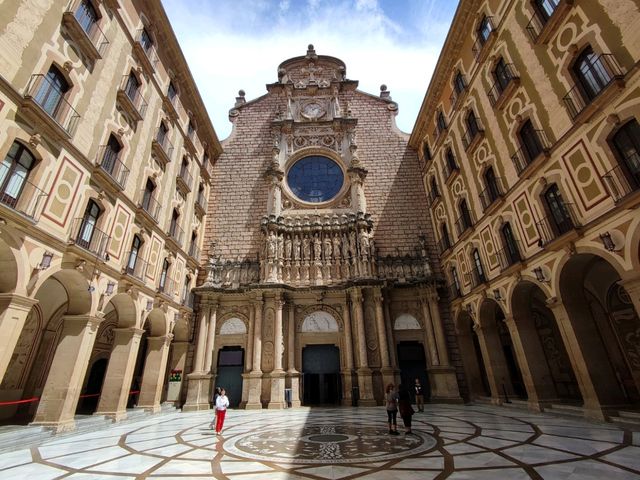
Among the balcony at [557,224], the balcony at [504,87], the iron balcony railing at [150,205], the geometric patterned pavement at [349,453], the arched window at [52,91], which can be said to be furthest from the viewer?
the iron balcony railing at [150,205]

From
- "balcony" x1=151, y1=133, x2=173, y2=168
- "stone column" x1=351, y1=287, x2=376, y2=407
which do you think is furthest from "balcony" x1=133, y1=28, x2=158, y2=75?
"stone column" x1=351, y1=287, x2=376, y2=407

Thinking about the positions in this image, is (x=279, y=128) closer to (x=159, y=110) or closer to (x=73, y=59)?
(x=159, y=110)

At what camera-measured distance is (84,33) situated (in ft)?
35.1

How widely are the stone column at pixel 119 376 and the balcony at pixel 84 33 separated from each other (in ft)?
35.0

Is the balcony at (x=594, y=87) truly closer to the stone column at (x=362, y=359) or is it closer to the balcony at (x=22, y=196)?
the stone column at (x=362, y=359)

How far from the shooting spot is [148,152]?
14875 millimetres

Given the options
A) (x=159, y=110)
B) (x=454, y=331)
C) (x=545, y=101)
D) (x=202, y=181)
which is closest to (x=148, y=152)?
(x=159, y=110)

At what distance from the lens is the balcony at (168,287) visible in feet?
50.6

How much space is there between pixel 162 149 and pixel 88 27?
17.5ft

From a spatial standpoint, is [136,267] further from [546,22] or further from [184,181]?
[546,22]

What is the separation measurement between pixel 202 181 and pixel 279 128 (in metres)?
7.31

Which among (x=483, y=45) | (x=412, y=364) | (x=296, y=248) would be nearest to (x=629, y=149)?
(x=483, y=45)

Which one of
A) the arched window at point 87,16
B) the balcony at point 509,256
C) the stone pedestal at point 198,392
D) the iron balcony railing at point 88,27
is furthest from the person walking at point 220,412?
the arched window at point 87,16

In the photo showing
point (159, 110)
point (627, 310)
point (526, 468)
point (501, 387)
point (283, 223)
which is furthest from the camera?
point (283, 223)
